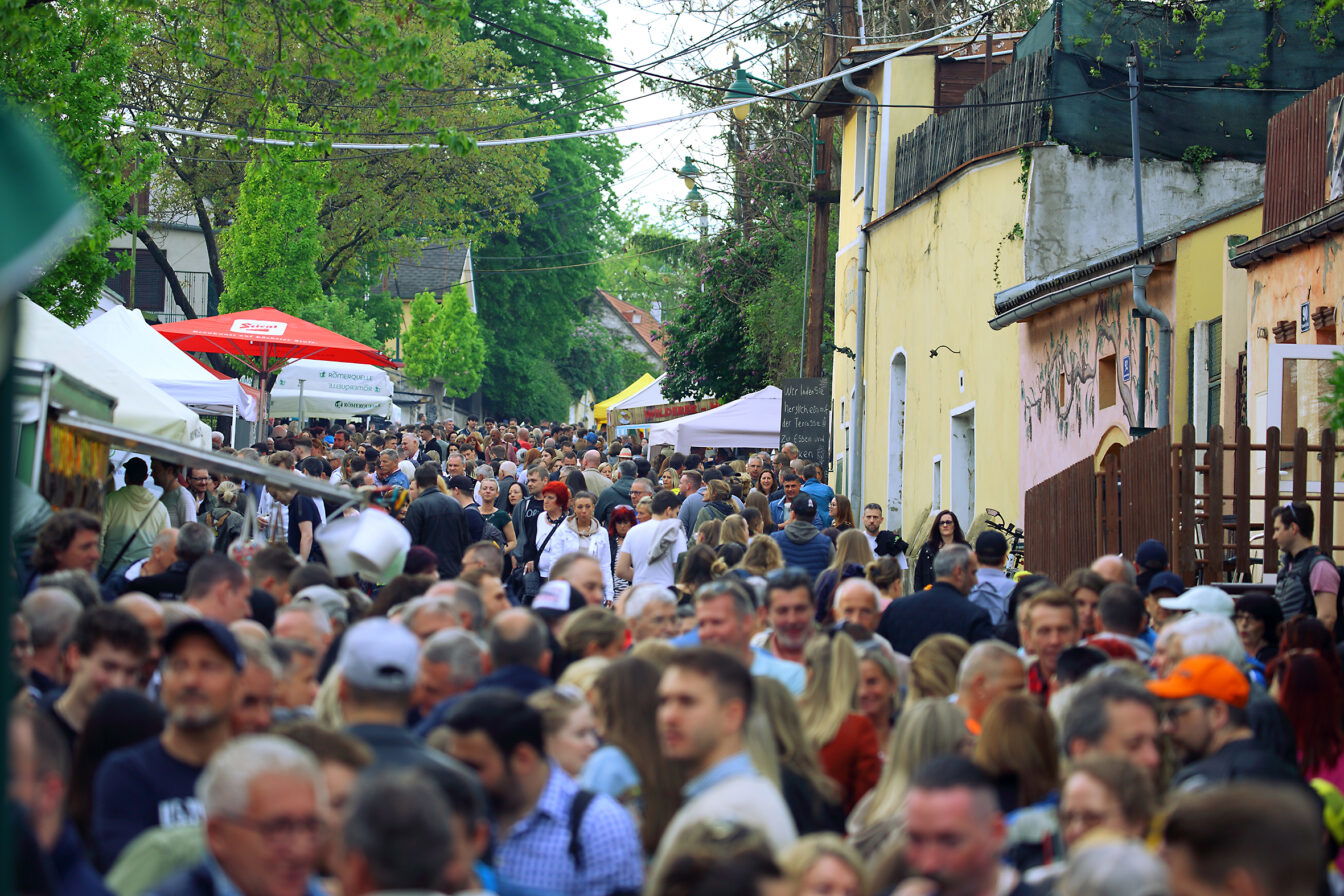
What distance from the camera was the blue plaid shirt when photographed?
4484 millimetres

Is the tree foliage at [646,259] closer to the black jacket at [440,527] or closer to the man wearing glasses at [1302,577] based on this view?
the black jacket at [440,527]

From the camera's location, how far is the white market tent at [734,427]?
1089 inches

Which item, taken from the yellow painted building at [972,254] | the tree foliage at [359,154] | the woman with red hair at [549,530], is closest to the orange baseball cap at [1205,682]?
the woman with red hair at [549,530]

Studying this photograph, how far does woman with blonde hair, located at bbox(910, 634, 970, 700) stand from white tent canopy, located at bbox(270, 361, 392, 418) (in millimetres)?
18638

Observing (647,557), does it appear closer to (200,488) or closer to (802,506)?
(802,506)

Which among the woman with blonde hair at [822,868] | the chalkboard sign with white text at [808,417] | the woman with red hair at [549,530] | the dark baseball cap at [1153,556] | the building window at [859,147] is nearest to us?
the woman with blonde hair at [822,868]

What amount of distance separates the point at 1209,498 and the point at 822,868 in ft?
29.5

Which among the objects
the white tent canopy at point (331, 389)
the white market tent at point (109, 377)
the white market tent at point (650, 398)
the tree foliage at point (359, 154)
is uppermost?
the tree foliage at point (359, 154)

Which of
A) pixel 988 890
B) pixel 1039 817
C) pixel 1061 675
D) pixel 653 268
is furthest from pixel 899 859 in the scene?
pixel 653 268

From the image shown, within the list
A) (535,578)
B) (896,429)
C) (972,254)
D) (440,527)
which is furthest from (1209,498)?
(896,429)

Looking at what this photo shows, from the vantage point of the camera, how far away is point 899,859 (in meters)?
4.44

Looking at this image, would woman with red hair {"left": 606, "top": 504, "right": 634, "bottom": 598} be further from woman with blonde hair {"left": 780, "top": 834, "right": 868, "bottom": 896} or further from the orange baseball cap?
woman with blonde hair {"left": 780, "top": 834, "right": 868, "bottom": 896}

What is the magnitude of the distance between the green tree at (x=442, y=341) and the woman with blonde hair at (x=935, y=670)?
53312 millimetres

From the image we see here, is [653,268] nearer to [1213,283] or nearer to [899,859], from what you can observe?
[1213,283]
